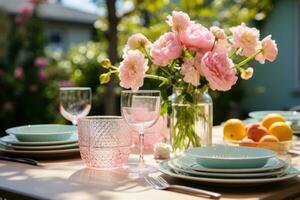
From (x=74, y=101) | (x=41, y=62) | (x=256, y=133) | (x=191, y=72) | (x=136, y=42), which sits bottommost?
(x=256, y=133)

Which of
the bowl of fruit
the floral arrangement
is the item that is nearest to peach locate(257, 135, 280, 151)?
the bowl of fruit

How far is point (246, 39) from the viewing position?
5.93ft

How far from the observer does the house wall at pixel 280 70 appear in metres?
8.56

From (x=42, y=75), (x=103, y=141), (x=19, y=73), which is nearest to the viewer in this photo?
(x=103, y=141)

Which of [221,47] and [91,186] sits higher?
[221,47]

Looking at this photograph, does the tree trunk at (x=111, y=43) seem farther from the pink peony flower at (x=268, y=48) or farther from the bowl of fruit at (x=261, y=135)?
the pink peony flower at (x=268, y=48)

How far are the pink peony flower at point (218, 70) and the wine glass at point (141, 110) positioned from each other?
7.4 inches

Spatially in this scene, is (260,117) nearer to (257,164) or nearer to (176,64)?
(176,64)

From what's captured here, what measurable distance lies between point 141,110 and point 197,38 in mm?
303

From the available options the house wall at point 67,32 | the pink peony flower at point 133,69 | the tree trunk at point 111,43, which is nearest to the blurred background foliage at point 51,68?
the tree trunk at point 111,43

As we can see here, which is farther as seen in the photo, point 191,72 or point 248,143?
point 248,143

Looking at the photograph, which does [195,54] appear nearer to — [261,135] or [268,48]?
[268,48]

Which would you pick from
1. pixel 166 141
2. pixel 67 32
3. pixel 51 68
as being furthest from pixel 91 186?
pixel 67 32

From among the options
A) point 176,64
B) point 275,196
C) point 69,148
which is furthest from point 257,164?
point 69,148
